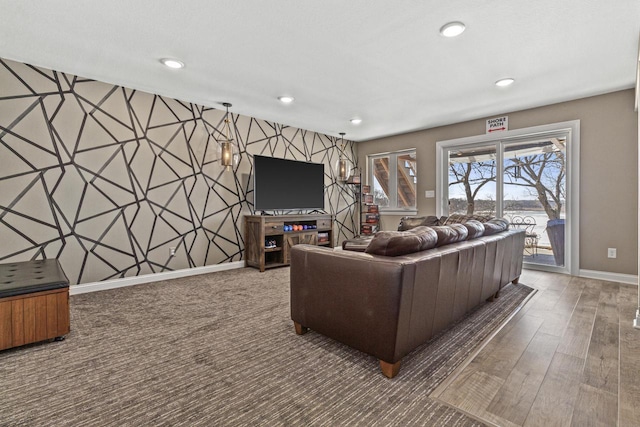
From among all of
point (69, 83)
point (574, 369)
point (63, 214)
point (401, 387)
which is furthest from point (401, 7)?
point (63, 214)

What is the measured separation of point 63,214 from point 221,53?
7.69ft

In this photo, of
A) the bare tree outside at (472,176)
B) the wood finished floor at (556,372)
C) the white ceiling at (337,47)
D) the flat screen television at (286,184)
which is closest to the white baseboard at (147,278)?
the flat screen television at (286,184)

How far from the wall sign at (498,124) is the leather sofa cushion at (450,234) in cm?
289

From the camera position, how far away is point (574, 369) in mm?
1779

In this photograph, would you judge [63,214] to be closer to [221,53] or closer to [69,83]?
[69,83]

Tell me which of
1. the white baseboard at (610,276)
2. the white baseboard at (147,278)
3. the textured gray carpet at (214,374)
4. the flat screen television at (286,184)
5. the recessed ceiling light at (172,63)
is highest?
the recessed ceiling light at (172,63)

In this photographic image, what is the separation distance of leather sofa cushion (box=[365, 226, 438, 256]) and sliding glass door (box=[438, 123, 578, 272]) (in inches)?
131

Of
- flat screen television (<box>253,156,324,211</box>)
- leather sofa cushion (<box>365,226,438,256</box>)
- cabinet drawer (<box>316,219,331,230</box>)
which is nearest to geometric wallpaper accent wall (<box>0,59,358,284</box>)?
flat screen television (<box>253,156,324,211</box>)

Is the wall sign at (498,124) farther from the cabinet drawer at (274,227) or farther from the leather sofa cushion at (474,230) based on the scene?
the cabinet drawer at (274,227)

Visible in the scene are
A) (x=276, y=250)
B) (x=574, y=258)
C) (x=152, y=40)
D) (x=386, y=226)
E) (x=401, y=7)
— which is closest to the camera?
(x=401, y=7)

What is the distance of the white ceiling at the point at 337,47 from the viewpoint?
2.10 meters

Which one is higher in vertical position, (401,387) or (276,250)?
(276,250)

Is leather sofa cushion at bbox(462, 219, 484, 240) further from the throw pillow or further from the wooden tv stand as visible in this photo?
the wooden tv stand

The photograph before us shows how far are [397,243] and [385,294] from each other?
32cm
